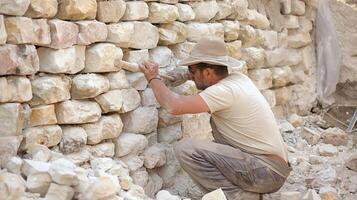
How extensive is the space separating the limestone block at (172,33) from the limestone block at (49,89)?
1.09m

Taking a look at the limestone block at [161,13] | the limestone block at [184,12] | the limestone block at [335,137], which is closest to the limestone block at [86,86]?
the limestone block at [161,13]

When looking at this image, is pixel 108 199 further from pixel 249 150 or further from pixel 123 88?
pixel 249 150

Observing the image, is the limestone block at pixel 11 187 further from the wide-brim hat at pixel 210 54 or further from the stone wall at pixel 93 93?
the wide-brim hat at pixel 210 54

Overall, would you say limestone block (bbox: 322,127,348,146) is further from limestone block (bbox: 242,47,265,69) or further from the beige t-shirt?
the beige t-shirt

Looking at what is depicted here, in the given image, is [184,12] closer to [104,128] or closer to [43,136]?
[104,128]

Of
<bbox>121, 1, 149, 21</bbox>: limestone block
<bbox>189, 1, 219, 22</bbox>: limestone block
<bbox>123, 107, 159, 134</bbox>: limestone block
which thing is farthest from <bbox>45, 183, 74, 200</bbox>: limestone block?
<bbox>189, 1, 219, 22</bbox>: limestone block

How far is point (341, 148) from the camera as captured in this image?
633 centimetres

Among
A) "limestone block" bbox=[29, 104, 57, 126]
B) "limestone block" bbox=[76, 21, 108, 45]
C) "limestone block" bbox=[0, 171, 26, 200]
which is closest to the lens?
"limestone block" bbox=[0, 171, 26, 200]

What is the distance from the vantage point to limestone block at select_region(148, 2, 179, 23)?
4637mm

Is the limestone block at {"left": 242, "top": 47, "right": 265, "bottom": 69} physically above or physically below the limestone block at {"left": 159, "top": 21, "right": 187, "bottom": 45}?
below

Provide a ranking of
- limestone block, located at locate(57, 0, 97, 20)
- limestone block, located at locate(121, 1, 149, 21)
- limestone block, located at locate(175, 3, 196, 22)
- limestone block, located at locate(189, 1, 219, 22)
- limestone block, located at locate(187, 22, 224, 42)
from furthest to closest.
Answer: limestone block, located at locate(189, 1, 219, 22), limestone block, located at locate(187, 22, 224, 42), limestone block, located at locate(175, 3, 196, 22), limestone block, located at locate(121, 1, 149, 21), limestone block, located at locate(57, 0, 97, 20)

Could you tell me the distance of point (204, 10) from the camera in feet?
17.4

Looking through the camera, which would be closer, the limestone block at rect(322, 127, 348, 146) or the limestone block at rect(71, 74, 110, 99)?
the limestone block at rect(71, 74, 110, 99)

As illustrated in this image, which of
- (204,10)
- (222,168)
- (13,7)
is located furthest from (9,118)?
(204,10)
